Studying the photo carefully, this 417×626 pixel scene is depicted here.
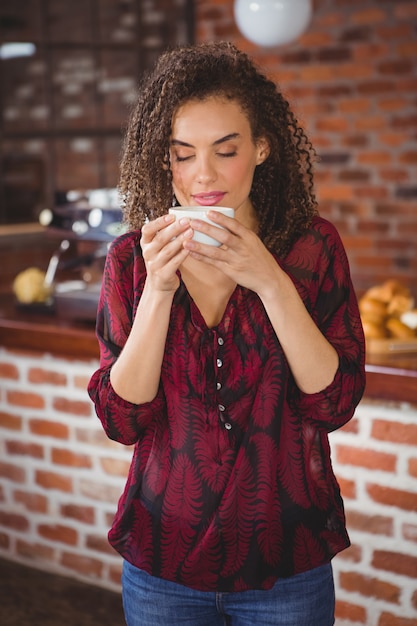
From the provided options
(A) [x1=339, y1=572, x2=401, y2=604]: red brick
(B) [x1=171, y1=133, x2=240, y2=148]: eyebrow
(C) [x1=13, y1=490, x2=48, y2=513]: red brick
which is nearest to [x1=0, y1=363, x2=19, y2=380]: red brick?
(C) [x1=13, y1=490, x2=48, y2=513]: red brick

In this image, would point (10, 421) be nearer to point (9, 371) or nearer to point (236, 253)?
point (9, 371)

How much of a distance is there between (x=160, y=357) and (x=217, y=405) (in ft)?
0.38

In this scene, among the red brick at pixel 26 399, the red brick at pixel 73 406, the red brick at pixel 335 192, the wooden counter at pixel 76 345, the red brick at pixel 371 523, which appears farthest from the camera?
the red brick at pixel 335 192

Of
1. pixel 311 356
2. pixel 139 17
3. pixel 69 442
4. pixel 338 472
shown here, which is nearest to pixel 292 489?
pixel 311 356

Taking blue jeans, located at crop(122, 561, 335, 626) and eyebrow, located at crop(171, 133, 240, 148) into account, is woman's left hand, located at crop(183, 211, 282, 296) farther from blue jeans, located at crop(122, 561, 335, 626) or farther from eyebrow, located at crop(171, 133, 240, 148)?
blue jeans, located at crop(122, 561, 335, 626)

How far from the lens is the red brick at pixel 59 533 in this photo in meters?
2.87

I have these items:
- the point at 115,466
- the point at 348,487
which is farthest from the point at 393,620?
the point at 115,466

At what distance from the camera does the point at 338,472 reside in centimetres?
230

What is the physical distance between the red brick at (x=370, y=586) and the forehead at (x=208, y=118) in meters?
1.40

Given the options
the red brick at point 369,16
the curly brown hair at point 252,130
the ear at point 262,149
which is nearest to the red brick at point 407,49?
the red brick at point 369,16

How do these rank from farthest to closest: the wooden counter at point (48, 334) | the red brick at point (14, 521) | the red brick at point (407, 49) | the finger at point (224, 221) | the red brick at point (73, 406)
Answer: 1. the red brick at point (407, 49)
2. the red brick at point (14, 521)
3. the red brick at point (73, 406)
4. the wooden counter at point (48, 334)
5. the finger at point (224, 221)

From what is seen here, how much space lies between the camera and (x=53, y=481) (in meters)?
2.88

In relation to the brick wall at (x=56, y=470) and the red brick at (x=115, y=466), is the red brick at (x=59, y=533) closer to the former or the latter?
the brick wall at (x=56, y=470)

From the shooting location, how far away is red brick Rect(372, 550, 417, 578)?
2.21 metres
